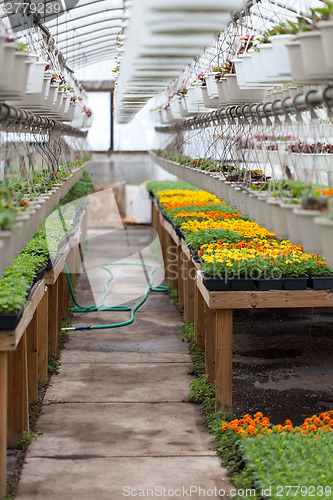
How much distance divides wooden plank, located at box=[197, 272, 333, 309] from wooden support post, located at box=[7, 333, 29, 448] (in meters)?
1.57

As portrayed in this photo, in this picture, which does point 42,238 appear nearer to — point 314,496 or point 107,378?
point 107,378

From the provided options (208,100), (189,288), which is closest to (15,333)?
(208,100)

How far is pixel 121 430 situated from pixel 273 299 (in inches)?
65.7

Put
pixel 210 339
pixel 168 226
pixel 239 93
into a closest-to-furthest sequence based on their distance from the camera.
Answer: pixel 239 93 < pixel 210 339 < pixel 168 226

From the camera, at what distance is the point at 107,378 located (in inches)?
280

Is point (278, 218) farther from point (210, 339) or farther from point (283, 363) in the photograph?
point (283, 363)

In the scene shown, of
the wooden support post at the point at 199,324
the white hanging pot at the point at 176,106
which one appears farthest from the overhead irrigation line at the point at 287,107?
the wooden support post at the point at 199,324

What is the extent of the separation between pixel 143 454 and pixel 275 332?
3732 mm

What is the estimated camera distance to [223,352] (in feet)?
18.7

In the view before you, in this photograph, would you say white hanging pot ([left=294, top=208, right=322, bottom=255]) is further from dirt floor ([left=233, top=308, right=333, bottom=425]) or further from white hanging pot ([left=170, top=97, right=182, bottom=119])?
white hanging pot ([left=170, top=97, right=182, bottom=119])

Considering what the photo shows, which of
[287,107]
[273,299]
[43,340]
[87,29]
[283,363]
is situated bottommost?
[283,363]

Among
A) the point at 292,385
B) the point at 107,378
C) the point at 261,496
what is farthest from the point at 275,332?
the point at 261,496

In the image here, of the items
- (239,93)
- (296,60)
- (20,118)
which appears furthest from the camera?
(239,93)

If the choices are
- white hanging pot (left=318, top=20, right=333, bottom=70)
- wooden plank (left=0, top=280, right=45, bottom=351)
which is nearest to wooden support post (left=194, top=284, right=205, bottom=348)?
wooden plank (left=0, top=280, right=45, bottom=351)
